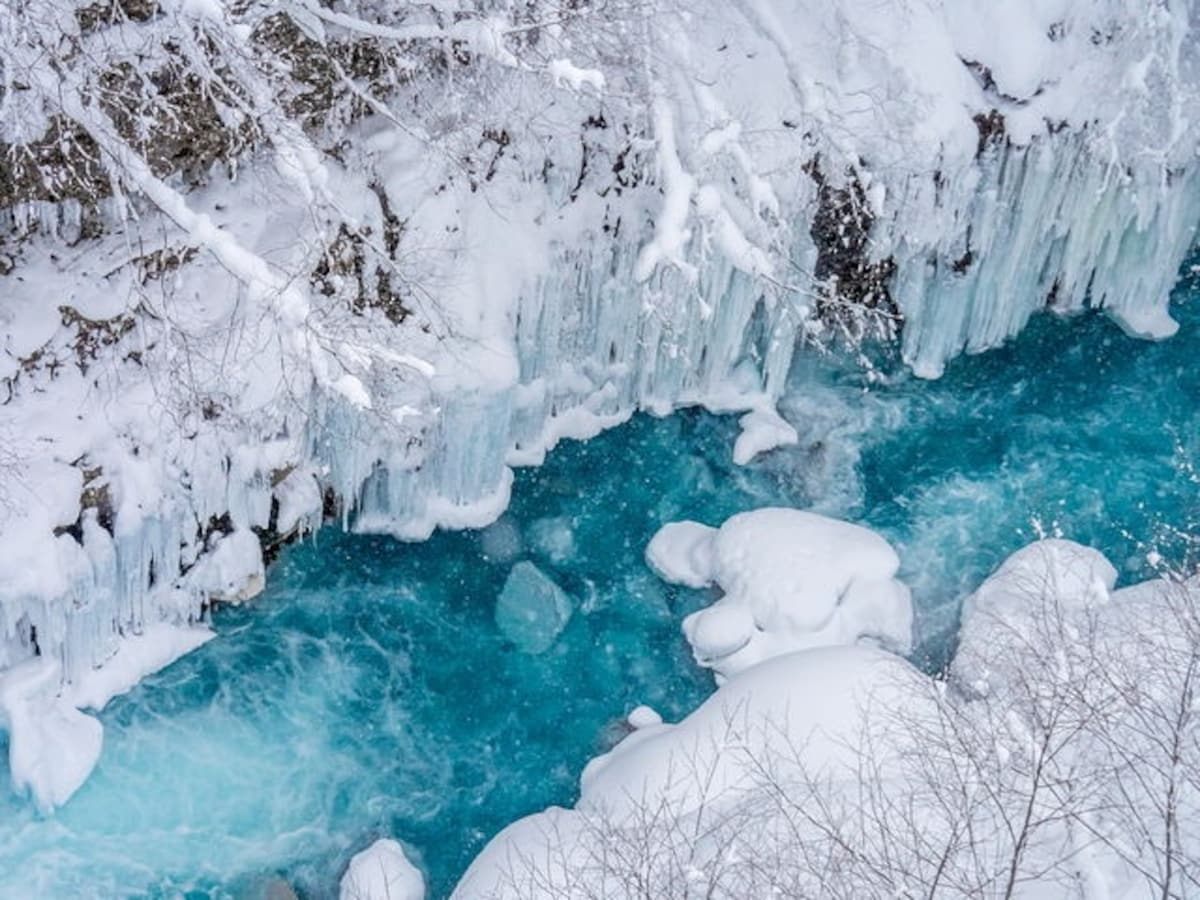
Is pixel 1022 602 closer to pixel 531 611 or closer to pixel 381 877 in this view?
pixel 531 611

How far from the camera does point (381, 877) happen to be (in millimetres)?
8859

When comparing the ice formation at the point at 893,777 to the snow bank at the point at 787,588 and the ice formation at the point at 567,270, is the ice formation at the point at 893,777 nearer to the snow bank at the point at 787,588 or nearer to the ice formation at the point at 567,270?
the snow bank at the point at 787,588

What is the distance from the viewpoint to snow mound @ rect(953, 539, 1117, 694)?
29.0 ft

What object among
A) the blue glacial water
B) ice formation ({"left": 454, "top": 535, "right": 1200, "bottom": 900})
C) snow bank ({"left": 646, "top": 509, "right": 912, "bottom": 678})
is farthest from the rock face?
ice formation ({"left": 454, "top": 535, "right": 1200, "bottom": 900})

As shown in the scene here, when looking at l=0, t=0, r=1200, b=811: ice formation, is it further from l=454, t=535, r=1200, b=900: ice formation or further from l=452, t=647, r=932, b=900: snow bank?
l=454, t=535, r=1200, b=900: ice formation

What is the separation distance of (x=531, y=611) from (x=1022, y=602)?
380 cm

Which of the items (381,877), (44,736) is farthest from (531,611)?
(44,736)

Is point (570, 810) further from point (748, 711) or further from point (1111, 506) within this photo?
point (1111, 506)

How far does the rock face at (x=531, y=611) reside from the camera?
1065 centimetres

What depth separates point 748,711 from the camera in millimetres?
8969

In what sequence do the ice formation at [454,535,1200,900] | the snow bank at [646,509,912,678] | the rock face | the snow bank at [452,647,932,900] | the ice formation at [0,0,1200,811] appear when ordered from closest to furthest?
the ice formation at [454,535,1200,900]
the snow bank at [452,647,932,900]
the ice formation at [0,0,1200,811]
the snow bank at [646,509,912,678]
the rock face

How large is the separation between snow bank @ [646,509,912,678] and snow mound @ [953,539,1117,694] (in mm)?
626

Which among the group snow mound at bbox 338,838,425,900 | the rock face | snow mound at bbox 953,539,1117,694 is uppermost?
snow mound at bbox 953,539,1117,694

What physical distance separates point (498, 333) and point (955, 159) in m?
4.37
